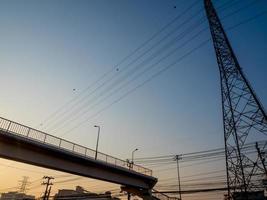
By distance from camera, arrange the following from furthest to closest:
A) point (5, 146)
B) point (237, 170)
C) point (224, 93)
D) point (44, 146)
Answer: point (224, 93) → point (237, 170) → point (44, 146) → point (5, 146)

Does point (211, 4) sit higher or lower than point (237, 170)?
higher

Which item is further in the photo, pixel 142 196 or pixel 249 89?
pixel 142 196

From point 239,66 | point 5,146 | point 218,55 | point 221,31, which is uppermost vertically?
point 221,31

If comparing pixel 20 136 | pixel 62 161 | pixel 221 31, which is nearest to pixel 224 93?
pixel 221 31

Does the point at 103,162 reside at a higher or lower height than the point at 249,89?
lower

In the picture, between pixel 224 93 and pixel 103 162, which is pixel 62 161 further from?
pixel 224 93

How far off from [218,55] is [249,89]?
868 centimetres

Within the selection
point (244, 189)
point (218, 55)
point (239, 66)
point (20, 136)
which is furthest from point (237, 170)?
point (20, 136)

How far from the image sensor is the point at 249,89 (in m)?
36.8

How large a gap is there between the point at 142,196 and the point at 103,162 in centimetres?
1372

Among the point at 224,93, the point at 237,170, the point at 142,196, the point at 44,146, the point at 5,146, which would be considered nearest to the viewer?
the point at 5,146

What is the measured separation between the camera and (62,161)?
109ft

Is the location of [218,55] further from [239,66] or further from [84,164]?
[84,164]

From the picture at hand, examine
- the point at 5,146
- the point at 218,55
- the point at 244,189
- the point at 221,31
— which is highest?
the point at 221,31
